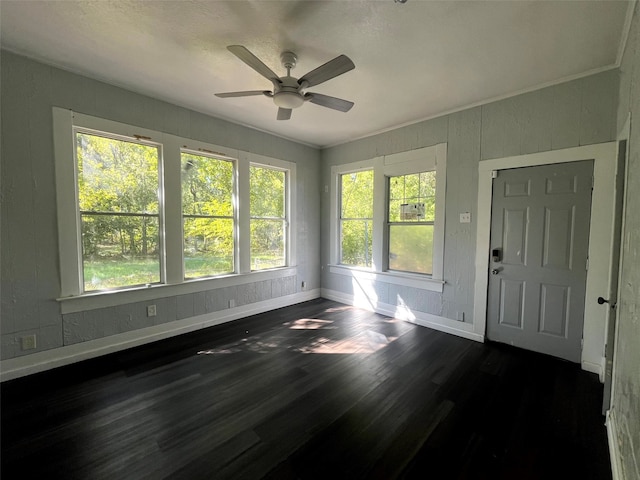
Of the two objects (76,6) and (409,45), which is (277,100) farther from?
(76,6)

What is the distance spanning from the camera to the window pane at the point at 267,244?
4.20 m

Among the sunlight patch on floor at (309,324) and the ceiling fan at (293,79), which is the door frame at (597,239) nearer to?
the ceiling fan at (293,79)

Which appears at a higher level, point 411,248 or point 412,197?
point 412,197

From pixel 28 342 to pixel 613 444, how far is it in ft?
14.6

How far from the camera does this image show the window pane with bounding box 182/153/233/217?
3.43 m

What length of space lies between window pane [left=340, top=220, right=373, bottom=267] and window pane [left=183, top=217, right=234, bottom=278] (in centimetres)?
198

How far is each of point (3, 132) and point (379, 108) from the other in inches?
144

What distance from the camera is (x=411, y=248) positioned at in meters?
3.98

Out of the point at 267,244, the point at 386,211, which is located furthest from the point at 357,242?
the point at 267,244

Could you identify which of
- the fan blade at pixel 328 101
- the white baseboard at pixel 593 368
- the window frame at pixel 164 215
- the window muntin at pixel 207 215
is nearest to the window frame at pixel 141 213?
the window frame at pixel 164 215

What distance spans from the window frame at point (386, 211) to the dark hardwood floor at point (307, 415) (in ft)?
3.54

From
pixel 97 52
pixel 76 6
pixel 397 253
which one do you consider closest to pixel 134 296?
pixel 97 52

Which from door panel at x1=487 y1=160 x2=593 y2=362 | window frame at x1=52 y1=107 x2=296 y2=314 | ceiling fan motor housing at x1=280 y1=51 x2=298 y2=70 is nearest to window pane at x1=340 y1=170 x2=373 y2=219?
window frame at x1=52 y1=107 x2=296 y2=314

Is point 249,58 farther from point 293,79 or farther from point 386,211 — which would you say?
point 386,211
